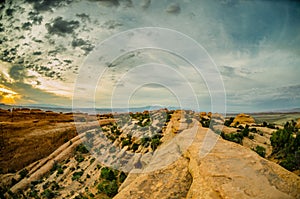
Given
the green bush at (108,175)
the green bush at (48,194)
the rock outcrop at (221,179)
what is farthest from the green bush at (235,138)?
the green bush at (48,194)

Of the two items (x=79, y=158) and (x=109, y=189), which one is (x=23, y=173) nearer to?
(x=79, y=158)

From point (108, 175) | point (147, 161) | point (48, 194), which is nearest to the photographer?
point (147, 161)

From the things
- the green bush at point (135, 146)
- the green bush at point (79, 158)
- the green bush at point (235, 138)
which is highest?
the green bush at point (235, 138)

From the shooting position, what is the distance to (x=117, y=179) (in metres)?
22.6

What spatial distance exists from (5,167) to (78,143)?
12.6m

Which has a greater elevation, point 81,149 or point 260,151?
point 260,151

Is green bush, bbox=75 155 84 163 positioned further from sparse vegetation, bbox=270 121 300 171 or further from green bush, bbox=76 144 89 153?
sparse vegetation, bbox=270 121 300 171

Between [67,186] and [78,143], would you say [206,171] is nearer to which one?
[67,186]

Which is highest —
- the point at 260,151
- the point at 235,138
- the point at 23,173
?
the point at 235,138

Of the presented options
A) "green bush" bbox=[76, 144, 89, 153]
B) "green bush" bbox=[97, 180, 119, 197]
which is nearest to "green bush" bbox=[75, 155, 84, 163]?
"green bush" bbox=[76, 144, 89, 153]

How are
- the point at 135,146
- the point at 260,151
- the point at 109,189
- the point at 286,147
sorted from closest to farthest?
the point at 109,189
the point at 286,147
the point at 260,151
the point at 135,146

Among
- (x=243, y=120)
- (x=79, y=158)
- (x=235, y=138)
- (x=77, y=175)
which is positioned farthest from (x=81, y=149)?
(x=243, y=120)

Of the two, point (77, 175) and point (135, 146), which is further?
point (135, 146)

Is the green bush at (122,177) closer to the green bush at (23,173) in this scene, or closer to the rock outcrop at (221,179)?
the rock outcrop at (221,179)
